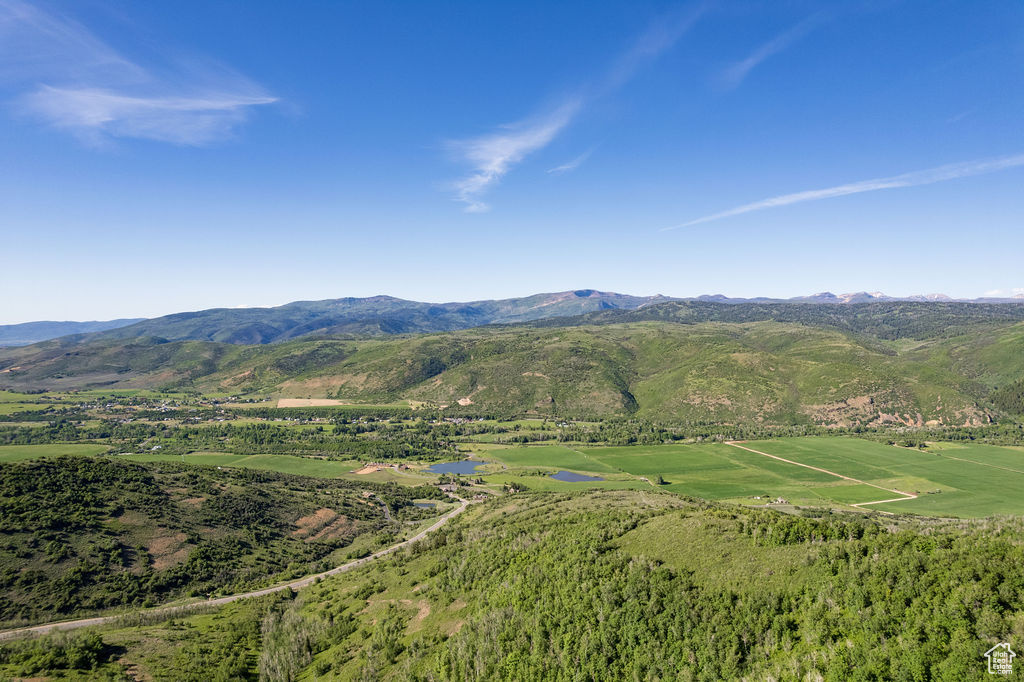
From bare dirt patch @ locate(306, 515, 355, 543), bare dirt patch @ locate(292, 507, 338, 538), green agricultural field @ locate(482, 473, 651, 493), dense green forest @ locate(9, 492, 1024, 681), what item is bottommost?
green agricultural field @ locate(482, 473, 651, 493)

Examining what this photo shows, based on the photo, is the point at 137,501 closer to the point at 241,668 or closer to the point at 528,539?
A: the point at 241,668

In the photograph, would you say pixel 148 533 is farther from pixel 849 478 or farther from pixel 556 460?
pixel 849 478

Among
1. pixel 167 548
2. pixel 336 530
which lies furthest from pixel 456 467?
pixel 167 548

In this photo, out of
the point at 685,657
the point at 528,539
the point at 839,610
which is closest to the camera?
the point at 839,610

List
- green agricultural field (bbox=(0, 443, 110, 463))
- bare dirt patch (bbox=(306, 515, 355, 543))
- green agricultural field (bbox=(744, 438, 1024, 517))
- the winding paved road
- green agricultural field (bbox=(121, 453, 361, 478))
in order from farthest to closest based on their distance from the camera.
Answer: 1. green agricultural field (bbox=(0, 443, 110, 463))
2. green agricultural field (bbox=(121, 453, 361, 478))
3. green agricultural field (bbox=(744, 438, 1024, 517))
4. bare dirt patch (bbox=(306, 515, 355, 543))
5. the winding paved road

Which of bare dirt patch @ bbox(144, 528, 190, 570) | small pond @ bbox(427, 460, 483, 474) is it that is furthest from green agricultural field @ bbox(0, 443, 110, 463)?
small pond @ bbox(427, 460, 483, 474)

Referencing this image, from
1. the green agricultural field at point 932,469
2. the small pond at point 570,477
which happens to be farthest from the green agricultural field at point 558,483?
the green agricultural field at point 932,469

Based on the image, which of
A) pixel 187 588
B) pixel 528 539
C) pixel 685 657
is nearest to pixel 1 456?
pixel 187 588

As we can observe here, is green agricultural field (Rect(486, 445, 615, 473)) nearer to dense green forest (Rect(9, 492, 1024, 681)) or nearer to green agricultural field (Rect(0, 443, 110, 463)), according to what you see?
dense green forest (Rect(9, 492, 1024, 681))
